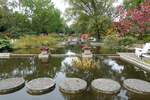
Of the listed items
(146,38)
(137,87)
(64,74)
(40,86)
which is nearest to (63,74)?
(64,74)

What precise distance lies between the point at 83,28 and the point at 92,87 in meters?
24.0

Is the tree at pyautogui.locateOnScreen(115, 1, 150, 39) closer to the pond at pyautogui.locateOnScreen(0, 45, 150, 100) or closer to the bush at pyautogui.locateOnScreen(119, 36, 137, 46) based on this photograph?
the bush at pyautogui.locateOnScreen(119, 36, 137, 46)

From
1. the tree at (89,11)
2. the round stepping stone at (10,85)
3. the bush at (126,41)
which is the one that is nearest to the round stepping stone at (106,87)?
the round stepping stone at (10,85)

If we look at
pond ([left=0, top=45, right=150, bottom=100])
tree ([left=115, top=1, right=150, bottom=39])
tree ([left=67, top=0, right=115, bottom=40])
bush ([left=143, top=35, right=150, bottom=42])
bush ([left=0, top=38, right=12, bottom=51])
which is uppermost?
tree ([left=67, top=0, right=115, bottom=40])

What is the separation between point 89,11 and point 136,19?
517 inches

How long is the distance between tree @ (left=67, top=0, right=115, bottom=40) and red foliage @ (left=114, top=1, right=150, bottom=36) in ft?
26.9

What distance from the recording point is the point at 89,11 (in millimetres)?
30719

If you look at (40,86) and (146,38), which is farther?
(146,38)

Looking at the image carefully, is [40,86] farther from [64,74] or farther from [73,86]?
[64,74]

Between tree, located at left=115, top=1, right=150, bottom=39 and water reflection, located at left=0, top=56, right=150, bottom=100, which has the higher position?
tree, located at left=115, top=1, right=150, bottom=39

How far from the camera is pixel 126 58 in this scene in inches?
459

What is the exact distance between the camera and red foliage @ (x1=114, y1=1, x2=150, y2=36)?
1764cm

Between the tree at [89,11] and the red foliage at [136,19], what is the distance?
26.9 ft

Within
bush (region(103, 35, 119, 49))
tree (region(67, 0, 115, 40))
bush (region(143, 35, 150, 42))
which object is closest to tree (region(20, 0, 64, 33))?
tree (region(67, 0, 115, 40))
